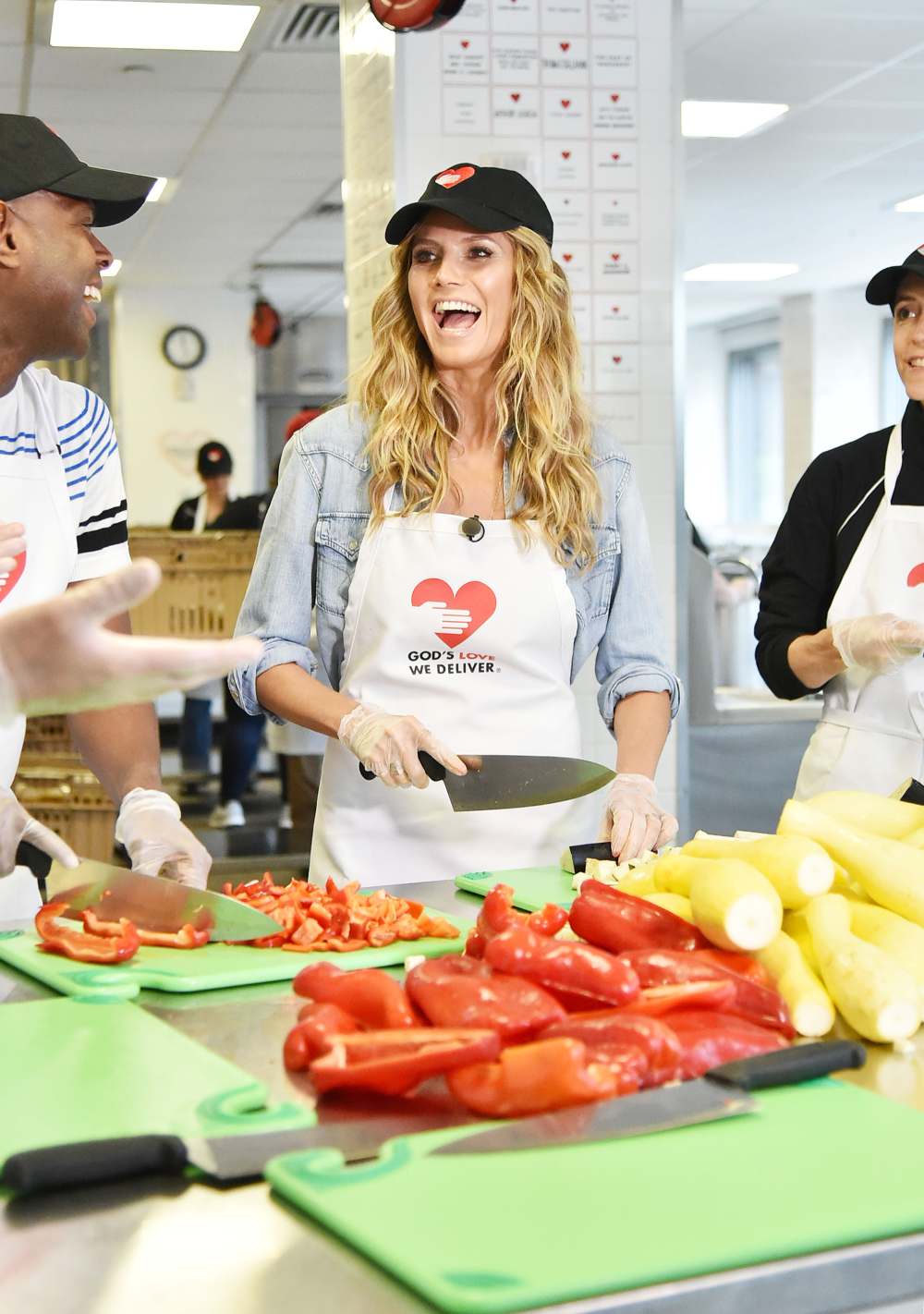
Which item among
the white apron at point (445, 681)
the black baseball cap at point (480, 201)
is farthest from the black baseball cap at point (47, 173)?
the white apron at point (445, 681)

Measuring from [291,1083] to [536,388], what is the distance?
5.13ft

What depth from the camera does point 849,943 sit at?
4.94 feet

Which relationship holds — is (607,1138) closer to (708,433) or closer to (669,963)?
(669,963)

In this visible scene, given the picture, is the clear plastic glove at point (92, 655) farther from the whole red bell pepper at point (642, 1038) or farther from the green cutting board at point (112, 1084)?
the whole red bell pepper at point (642, 1038)

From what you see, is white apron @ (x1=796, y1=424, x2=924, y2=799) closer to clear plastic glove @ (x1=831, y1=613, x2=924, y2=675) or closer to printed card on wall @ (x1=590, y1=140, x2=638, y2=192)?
clear plastic glove @ (x1=831, y1=613, x2=924, y2=675)

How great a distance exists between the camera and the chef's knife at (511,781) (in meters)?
2.28

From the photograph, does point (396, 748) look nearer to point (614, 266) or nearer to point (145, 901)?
point (145, 901)

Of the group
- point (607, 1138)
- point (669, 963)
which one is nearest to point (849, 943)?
point (669, 963)

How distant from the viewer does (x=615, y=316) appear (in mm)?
4094

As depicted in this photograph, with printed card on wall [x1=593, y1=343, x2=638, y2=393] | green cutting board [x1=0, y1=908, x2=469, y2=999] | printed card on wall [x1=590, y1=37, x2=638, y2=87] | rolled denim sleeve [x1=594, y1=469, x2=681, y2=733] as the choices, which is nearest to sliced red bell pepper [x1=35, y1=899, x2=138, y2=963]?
green cutting board [x1=0, y1=908, x2=469, y2=999]

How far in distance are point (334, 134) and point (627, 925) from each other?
7475 millimetres

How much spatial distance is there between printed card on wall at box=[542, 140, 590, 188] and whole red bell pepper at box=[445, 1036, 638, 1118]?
3186mm

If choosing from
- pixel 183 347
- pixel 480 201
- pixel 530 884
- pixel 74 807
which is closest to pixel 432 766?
pixel 530 884

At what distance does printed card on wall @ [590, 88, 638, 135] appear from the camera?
4031 millimetres
